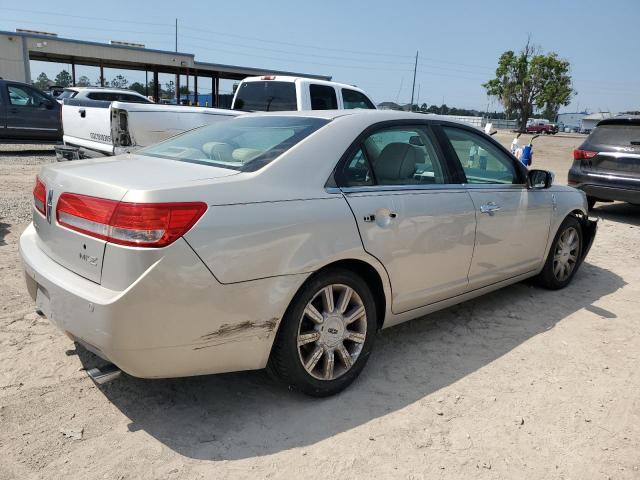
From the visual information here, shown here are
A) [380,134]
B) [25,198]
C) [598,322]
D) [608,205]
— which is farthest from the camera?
[608,205]

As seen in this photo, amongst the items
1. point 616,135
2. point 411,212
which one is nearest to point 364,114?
point 411,212

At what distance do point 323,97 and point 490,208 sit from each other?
5817mm

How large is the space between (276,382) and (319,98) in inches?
268

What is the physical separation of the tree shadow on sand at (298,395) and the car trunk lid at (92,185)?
2.81ft

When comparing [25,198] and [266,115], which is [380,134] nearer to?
[266,115]

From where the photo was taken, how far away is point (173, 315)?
230 centimetres

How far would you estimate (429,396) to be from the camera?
307 centimetres

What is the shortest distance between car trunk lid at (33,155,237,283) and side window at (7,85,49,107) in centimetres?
1252

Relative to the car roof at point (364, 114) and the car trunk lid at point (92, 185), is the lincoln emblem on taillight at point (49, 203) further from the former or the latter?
the car roof at point (364, 114)

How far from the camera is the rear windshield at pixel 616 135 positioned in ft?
27.0

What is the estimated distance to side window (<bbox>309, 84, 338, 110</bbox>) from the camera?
8922mm

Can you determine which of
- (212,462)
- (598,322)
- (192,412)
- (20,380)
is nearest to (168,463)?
(212,462)

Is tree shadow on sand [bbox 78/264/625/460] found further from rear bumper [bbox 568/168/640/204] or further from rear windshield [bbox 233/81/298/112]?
rear windshield [bbox 233/81/298/112]

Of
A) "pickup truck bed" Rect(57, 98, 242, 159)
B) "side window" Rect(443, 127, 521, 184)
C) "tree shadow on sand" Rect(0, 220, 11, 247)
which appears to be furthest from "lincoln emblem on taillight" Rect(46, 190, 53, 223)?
"pickup truck bed" Rect(57, 98, 242, 159)
